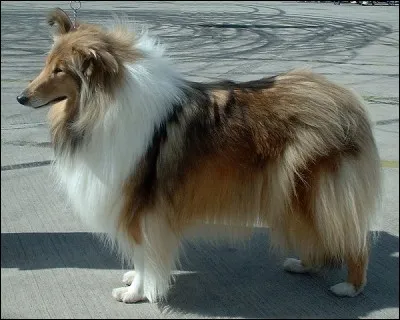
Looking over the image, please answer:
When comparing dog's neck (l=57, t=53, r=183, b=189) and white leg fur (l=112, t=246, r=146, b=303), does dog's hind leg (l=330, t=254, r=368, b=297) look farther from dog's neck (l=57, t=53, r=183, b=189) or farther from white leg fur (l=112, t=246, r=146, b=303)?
dog's neck (l=57, t=53, r=183, b=189)

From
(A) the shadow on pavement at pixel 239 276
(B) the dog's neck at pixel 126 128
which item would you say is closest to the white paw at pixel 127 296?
(A) the shadow on pavement at pixel 239 276

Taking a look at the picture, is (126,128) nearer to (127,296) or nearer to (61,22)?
(61,22)

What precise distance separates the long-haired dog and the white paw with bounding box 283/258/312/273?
0.40m

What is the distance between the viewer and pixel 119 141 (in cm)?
340

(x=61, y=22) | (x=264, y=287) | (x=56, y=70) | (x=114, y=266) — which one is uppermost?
(x=61, y=22)

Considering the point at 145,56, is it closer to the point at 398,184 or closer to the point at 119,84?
the point at 119,84

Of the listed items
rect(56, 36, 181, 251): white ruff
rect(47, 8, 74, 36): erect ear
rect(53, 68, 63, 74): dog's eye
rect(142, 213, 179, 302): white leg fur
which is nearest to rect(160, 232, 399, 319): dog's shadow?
rect(142, 213, 179, 302): white leg fur

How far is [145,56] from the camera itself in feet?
11.8

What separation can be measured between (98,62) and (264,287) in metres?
1.91

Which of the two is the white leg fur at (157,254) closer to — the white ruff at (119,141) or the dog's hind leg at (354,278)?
the white ruff at (119,141)

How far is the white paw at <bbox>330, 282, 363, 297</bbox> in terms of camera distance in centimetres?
379

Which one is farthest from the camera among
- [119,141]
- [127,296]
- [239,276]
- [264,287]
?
[239,276]

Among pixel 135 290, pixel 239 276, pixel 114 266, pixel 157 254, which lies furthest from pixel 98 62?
pixel 239 276

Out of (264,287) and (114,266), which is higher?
(264,287)
